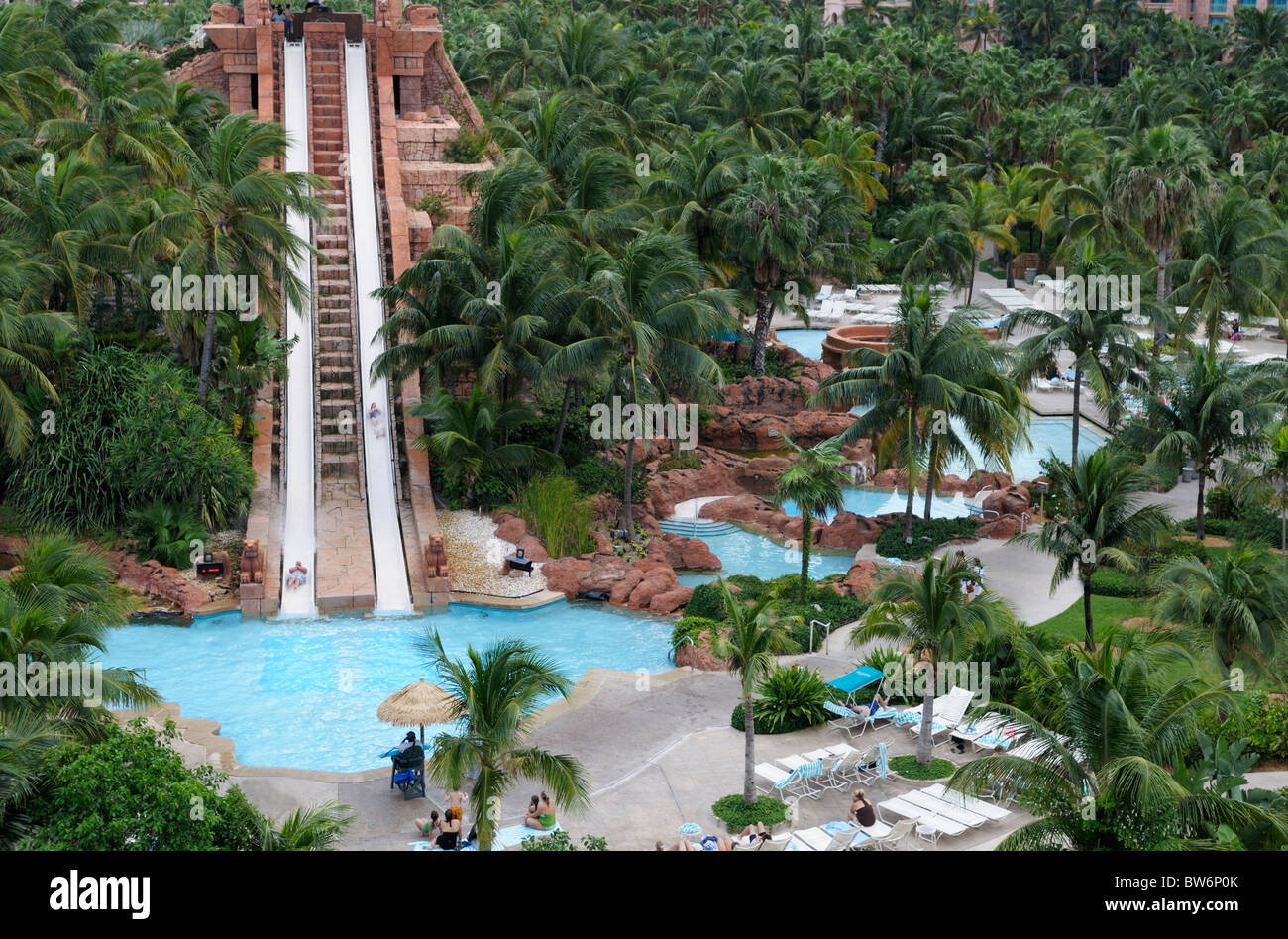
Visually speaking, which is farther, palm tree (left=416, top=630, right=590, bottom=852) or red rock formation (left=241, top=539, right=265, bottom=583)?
red rock formation (left=241, top=539, right=265, bottom=583)

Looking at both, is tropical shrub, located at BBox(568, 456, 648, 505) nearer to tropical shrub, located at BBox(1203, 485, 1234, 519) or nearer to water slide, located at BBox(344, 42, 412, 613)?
water slide, located at BBox(344, 42, 412, 613)

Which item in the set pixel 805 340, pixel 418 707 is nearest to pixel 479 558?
pixel 418 707

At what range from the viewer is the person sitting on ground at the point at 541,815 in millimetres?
20094

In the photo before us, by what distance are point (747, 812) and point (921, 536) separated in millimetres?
13520

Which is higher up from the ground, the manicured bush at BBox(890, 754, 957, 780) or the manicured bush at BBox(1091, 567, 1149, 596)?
the manicured bush at BBox(1091, 567, 1149, 596)

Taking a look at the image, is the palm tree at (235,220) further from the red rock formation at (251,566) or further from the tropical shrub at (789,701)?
the tropical shrub at (789,701)

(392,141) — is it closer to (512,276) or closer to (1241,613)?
(512,276)

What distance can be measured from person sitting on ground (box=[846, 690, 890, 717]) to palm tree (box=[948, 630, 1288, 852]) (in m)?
7.32

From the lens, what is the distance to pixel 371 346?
3606cm

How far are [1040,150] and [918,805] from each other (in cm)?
5274

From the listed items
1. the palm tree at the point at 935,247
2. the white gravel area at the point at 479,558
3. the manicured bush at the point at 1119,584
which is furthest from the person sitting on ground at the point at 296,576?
the palm tree at the point at 935,247

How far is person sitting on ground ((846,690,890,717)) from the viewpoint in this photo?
23844mm

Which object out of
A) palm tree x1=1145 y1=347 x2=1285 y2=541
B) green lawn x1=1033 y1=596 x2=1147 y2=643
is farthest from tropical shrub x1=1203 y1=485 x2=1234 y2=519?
green lawn x1=1033 y1=596 x2=1147 y2=643

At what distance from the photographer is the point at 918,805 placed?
20625 millimetres
